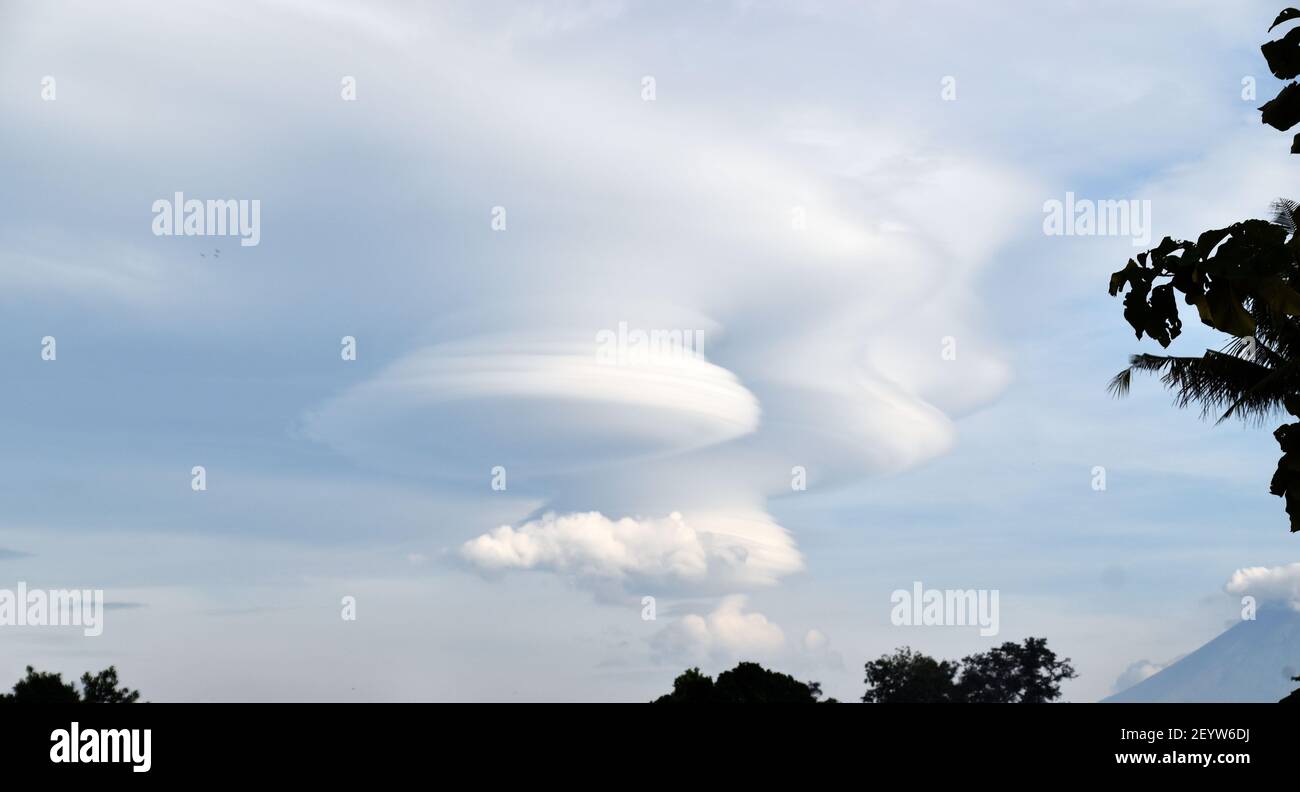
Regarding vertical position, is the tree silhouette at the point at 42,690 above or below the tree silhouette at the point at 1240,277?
below

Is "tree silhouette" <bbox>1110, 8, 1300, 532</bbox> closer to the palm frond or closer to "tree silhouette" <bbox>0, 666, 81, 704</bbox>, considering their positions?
the palm frond

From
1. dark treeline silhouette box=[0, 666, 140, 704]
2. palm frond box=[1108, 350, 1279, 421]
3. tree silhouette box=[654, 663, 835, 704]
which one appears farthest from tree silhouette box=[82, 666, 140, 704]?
palm frond box=[1108, 350, 1279, 421]

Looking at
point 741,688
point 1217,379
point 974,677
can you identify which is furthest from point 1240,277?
point 974,677

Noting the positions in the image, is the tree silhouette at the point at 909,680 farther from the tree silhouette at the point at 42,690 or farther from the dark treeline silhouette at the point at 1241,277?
the dark treeline silhouette at the point at 1241,277

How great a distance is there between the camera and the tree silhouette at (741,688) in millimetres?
54719

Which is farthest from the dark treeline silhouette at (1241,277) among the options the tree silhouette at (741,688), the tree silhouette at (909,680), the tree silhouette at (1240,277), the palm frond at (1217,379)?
the tree silhouette at (909,680)

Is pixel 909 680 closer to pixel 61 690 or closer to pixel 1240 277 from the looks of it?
pixel 61 690

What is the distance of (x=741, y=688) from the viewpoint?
56.0 meters
